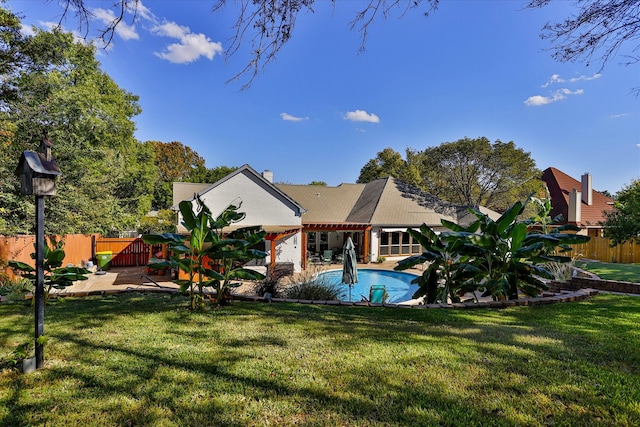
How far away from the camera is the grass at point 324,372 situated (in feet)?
7.73

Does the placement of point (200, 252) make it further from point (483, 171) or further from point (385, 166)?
point (385, 166)

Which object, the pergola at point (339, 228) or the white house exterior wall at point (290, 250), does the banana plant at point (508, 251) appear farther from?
the pergola at point (339, 228)

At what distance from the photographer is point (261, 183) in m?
19.5

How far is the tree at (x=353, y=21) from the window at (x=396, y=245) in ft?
61.9

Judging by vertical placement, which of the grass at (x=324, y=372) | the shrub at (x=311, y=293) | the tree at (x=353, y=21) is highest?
the tree at (x=353, y=21)

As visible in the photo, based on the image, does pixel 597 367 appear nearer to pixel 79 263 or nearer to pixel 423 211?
pixel 79 263

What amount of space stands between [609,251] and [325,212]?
19.2 meters

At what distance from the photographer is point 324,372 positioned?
119 inches

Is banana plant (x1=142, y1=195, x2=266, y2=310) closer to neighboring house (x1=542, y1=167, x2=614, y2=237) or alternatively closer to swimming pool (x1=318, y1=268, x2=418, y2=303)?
swimming pool (x1=318, y1=268, x2=418, y2=303)

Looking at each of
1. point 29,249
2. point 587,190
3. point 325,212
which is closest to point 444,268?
point 29,249

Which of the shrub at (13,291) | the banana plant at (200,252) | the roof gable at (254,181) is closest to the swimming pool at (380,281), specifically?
the roof gable at (254,181)

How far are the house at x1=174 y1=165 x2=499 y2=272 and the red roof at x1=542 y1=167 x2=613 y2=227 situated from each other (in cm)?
1055

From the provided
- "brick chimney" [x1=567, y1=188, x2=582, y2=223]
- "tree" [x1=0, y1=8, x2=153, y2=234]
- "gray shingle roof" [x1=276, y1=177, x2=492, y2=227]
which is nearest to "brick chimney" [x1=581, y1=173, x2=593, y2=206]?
"brick chimney" [x1=567, y1=188, x2=582, y2=223]

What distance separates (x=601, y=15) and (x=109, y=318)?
9070 millimetres
